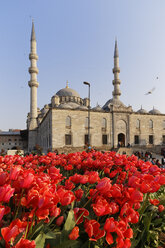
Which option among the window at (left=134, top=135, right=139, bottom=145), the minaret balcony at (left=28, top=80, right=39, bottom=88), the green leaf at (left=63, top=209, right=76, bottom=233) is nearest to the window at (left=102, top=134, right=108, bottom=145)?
the window at (left=134, top=135, right=139, bottom=145)

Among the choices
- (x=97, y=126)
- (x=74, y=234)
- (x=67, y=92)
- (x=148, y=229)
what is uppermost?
(x=67, y=92)

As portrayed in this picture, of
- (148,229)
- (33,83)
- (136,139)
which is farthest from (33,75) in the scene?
(148,229)

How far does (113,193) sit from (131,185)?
33 cm

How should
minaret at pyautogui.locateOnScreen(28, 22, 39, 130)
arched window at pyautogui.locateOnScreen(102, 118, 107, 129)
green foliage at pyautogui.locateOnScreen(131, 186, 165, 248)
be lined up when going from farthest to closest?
minaret at pyautogui.locateOnScreen(28, 22, 39, 130) < arched window at pyautogui.locateOnScreen(102, 118, 107, 129) < green foliage at pyautogui.locateOnScreen(131, 186, 165, 248)

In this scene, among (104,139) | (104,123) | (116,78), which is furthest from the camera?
(116,78)

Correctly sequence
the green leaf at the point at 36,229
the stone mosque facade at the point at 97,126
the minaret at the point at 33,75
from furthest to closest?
the minaret at the point at 33,75 < the stone mosque facade at the point at 97,126 < the green leaf at the point at 36,229

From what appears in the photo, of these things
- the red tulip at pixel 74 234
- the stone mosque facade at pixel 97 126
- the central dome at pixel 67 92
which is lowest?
the red tulip at pixel 74 234

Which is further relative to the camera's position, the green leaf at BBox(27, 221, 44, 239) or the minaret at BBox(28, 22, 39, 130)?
the minaret at BBox(28, 22, 39, 130)

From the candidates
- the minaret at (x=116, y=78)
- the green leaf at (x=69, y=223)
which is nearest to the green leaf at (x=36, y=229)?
the green leaf at (x=69, y=223)

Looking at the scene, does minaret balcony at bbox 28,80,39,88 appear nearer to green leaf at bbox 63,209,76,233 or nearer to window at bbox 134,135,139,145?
window at bbox 134,135,139,145

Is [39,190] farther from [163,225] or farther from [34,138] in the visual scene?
[34,138]

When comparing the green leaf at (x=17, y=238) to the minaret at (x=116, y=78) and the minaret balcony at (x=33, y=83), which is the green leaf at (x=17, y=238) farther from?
the minaret at (x=116, y=78)

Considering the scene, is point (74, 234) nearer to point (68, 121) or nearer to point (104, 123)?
point (68, 121)

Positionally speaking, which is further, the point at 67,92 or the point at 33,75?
the point at 67,92
